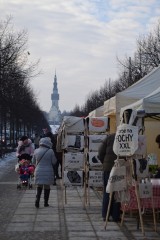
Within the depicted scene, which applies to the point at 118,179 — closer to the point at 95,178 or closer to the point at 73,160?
the point at 95,178

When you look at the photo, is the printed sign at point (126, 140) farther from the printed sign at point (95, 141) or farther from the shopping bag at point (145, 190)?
the printed sign at point (95, 141)

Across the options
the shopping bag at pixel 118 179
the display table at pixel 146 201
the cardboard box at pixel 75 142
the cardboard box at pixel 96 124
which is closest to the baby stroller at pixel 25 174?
the cardboard box at pixel 75 142

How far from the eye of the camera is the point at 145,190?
9.39 m

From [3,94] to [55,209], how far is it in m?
18.0

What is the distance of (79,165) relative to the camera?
523 inches

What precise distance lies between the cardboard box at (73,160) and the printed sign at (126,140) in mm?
4007

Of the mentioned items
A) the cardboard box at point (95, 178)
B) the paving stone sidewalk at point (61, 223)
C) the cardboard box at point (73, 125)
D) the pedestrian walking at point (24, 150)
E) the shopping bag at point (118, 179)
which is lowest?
the paving stone sidewalk at point (61, 223)

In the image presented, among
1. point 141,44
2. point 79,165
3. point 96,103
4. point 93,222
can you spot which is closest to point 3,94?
point 141,44

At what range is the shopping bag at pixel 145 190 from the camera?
9352 mm

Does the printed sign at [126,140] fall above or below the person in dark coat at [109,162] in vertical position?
above

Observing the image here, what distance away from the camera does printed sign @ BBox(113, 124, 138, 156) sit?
9051mm

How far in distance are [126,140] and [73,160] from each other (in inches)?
169

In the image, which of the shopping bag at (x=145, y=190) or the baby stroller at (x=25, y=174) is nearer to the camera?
the shopping bag at (x=145, y=190)

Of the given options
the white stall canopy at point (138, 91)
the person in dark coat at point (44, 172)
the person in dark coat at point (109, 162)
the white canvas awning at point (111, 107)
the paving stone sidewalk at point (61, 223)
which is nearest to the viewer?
the paving stone sidewalk at point (61, 223)
